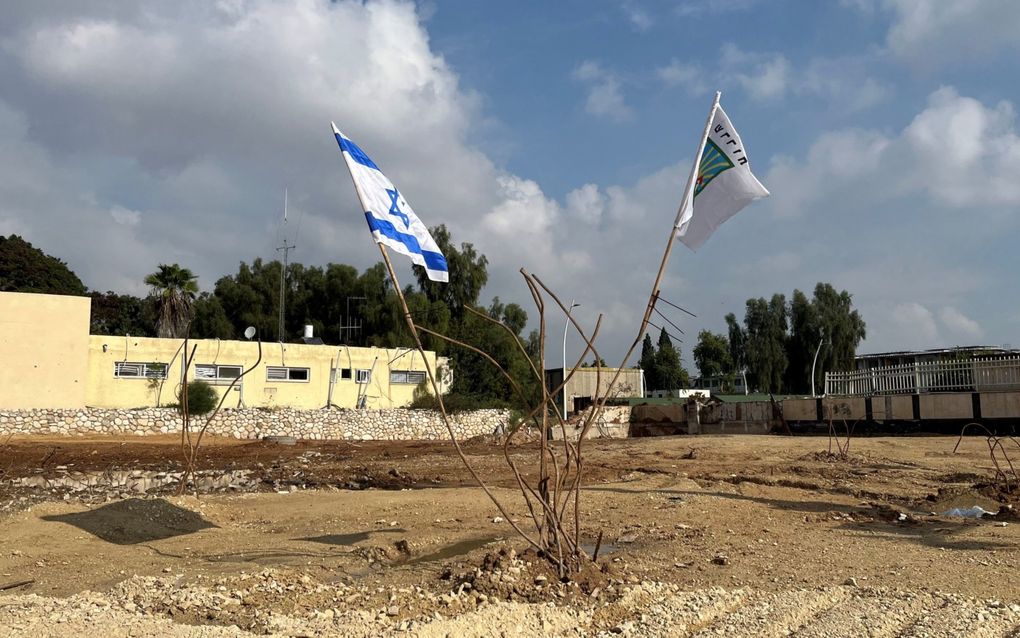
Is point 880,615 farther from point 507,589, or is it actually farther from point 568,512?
point 568,512

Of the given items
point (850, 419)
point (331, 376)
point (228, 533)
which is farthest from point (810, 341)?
point (228, 533)

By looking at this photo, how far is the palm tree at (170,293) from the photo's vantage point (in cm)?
3409

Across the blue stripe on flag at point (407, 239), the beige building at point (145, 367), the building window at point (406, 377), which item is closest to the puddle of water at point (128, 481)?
the blue stripe on flag at point (407, 239)

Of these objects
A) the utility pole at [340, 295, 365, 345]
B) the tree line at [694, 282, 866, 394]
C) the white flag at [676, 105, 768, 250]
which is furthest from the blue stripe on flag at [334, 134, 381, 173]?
the tree line at [694, 282, 866, 394]

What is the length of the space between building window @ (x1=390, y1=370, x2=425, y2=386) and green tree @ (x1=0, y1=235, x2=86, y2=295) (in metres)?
21.7

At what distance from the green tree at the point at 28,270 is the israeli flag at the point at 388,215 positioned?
43.4m

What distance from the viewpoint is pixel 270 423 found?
2941 centimetres

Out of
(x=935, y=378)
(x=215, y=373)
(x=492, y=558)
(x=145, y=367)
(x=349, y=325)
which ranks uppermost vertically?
(x=349, y=325)

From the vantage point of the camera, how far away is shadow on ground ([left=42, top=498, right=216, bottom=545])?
8555 mm

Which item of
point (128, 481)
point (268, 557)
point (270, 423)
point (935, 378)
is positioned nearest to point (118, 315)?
point (270, 423)

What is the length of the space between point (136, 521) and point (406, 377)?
2587 centimetres

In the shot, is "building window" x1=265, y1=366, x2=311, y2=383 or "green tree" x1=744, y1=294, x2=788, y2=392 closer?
"building window" x1=265, y1=366, x2=311, y2=383

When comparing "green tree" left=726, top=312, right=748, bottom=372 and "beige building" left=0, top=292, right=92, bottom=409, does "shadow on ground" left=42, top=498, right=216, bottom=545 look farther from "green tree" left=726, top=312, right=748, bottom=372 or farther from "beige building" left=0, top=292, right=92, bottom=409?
"green tree" left=726, top=312, right=748, bottom=372

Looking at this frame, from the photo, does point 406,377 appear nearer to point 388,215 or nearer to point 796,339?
point 388,215
